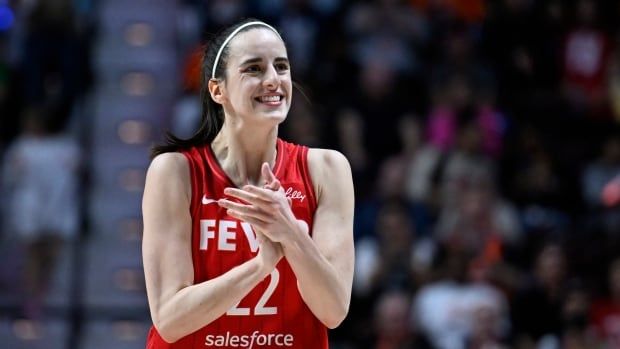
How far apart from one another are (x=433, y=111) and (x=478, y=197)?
1429 millimetres

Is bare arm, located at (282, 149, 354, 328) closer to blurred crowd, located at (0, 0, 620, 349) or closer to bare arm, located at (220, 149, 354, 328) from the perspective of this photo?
bare arm, located at (220, 149, 354, 328)

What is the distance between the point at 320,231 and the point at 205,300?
60 cm

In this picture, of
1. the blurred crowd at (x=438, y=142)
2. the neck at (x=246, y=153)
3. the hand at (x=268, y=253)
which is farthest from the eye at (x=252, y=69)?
the blurred crowd at (x=438, y=142)

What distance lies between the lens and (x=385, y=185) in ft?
37.8

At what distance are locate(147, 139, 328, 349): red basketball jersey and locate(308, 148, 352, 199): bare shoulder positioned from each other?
0.16 meters

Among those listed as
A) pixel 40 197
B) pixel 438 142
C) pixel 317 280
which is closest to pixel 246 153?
pixel 317 280

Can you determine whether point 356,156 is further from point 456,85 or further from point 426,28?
point 426,28

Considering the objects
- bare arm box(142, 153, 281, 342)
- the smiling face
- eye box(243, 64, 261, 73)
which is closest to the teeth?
the smiling face

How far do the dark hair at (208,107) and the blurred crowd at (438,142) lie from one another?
4.90 metres

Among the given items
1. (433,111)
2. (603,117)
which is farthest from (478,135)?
(603,117)

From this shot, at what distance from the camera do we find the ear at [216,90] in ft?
17.0

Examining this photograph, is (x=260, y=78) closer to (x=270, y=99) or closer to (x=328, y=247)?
(x=270, y=99)

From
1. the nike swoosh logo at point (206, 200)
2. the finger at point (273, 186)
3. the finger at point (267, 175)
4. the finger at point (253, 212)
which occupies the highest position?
the finger at point (267, 175)

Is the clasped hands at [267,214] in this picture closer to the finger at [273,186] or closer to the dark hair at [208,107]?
the finger at [273,186]
